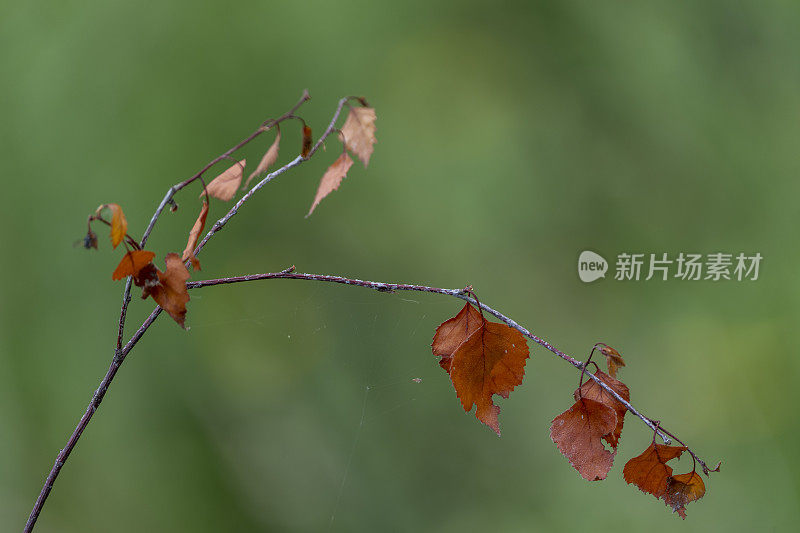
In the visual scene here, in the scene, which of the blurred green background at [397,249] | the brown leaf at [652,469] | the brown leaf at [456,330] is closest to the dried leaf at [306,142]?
the brown leaf at [456,330]

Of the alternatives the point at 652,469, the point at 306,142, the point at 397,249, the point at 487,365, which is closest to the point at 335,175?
the point at 306,142

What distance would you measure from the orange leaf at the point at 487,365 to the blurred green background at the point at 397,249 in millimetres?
729

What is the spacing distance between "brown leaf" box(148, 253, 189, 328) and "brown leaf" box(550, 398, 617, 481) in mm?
210

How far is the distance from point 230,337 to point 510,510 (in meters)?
0.60

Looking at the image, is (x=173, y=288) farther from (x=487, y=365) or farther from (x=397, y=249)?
(x=397, y=249)

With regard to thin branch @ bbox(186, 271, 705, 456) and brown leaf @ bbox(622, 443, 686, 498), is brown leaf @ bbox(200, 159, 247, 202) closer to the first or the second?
thin branch @ bbox(186, 271, 705, 456)

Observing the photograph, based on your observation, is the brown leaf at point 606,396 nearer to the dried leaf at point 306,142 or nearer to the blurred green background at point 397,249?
the dried leaf at point 306,142

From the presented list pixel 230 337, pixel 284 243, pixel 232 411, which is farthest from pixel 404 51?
pixel 232 411

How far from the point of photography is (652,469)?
353mm

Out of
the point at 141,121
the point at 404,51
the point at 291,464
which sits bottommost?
the point at 291,464

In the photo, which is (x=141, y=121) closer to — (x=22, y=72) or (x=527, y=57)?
(x=22, y=72)

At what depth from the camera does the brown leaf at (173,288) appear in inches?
11.4

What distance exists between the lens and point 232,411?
1109mm

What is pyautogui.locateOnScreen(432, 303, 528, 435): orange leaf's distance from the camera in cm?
35
